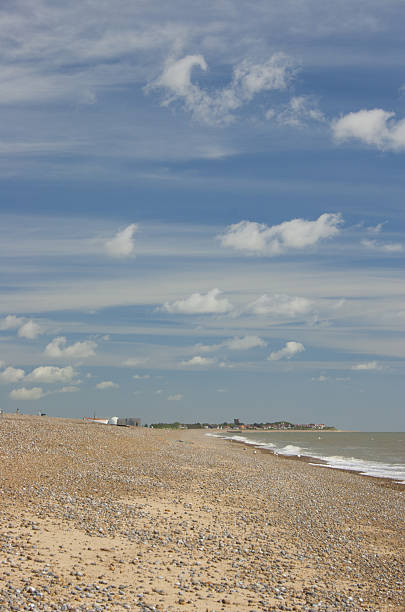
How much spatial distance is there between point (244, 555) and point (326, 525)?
7.06 metres

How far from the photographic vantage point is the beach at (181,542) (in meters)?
12.4

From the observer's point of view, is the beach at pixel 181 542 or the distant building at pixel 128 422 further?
the distant building at pixel 128 422

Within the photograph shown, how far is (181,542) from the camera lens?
16531 millimetres

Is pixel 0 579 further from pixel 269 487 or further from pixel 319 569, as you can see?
pixel 269 487

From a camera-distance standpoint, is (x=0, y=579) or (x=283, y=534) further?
(x=283, y=534)

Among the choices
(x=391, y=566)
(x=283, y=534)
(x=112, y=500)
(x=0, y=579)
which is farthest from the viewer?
(x=112, y=500)

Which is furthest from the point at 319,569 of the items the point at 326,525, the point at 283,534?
the point at 326,525

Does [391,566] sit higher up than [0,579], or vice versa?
[0,579]

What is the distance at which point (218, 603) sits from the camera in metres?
12.3

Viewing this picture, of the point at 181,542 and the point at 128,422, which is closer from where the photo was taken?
the point at 181,542

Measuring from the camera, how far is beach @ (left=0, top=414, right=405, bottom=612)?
12445mm

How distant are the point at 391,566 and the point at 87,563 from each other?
31.5 ft

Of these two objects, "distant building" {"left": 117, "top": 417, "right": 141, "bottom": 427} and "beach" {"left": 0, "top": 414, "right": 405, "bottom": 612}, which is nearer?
"beach" {"left": 0, "top": 414, "right": 405, "bottom": 612}

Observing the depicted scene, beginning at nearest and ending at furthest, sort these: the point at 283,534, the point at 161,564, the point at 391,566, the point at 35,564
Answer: the point at 35,564, the point at 161,564, the point at 391,566, the point at 283,534
